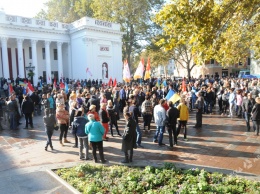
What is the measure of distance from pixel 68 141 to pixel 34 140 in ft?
4.93

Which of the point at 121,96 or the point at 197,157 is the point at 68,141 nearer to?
the point at 197,157

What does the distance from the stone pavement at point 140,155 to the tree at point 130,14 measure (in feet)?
98.8

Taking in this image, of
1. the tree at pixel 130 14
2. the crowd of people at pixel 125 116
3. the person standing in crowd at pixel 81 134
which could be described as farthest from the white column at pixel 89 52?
the person standing in crowd at pixel 81 134

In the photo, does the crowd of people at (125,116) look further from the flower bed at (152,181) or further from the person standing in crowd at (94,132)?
the flower bed at (152,181)

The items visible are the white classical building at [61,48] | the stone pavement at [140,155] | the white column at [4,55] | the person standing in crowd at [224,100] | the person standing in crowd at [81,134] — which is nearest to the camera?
the stone pavement at [140,155]

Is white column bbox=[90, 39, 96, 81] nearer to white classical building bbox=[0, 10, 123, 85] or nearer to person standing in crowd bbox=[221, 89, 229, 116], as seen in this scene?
white classical building bbox=[0, 10, 123, 85]

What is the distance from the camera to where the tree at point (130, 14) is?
37.6 meters

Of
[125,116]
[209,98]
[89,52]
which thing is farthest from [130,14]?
[125,116]

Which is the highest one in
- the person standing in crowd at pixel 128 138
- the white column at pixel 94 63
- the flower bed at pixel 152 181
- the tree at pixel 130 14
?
the tree at pixel 130 14

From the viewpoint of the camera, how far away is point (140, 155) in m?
8.12

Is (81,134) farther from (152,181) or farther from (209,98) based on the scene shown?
(209,98)

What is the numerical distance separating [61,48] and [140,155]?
32871 millimetres

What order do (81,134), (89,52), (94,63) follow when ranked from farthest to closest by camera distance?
(94,63)
(89,52)
(81,134)

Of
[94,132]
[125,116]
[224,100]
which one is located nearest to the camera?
[94,132]
